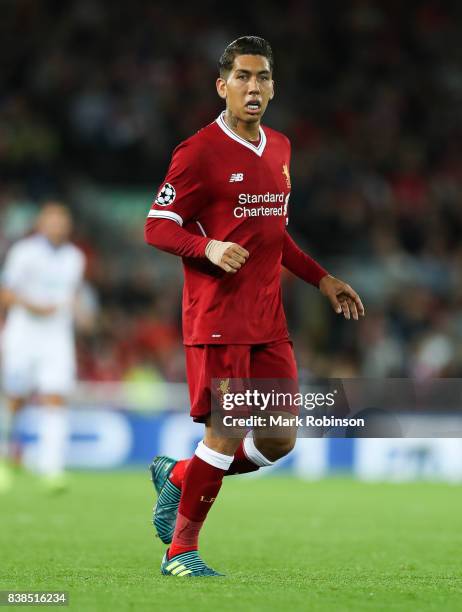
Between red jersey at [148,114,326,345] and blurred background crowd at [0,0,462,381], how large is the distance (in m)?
8.42

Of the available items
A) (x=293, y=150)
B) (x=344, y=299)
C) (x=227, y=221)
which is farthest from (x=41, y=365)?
(x=293, y=150)

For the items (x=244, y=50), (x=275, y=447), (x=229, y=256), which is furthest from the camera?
(x=275, y=447)

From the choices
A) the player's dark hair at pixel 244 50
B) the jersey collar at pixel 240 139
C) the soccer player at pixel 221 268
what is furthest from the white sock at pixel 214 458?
the player's dark hair at pixel 244 50

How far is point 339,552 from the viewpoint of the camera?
620cm

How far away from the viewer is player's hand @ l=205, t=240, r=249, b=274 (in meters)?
4.70

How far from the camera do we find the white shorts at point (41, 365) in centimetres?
991

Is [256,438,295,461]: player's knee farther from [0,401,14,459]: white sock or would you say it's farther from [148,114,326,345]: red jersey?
[0,401,14,459]: white sock

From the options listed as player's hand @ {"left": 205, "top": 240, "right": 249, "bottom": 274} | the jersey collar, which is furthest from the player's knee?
the jersey collar

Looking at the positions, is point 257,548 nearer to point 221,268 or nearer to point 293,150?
point 221,268

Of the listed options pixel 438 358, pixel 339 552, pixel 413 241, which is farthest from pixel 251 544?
pixel 413 241

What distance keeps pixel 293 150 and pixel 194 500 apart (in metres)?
12.1

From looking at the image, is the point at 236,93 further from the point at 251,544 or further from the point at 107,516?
the point at 107,516

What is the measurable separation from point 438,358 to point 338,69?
575 cm

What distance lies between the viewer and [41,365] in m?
9.98
